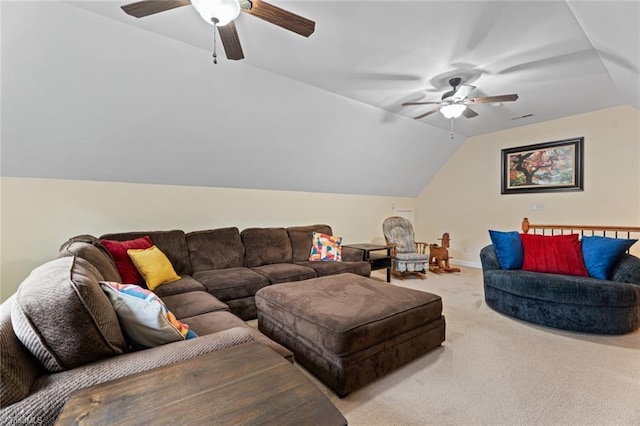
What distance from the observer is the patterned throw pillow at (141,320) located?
1127 millimetres

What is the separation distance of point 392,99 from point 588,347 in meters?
3.21

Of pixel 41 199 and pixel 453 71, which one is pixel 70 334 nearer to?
pixel 41 199

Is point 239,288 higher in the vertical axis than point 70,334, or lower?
lower

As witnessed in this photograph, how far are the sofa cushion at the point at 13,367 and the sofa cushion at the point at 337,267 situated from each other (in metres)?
2.76

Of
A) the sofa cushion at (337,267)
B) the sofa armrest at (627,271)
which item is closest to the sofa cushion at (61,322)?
the sofa cushion at (337,267)

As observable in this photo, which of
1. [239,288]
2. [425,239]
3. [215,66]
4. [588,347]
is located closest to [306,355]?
[239,288]

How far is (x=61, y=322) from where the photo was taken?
0.87m

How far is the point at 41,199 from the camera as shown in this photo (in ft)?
9.12

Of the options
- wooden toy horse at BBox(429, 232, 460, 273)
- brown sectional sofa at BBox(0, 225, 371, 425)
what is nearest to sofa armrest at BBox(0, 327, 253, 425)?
brown sectional sofa at BBox(0, 225, 371, 425)

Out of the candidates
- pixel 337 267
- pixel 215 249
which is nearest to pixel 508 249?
pixel 337 267

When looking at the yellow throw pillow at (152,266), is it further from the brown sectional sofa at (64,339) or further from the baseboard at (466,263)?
the baseboard at (466,263)

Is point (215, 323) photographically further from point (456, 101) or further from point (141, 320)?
point (456, 101)

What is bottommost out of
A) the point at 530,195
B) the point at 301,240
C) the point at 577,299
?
the point at 577,299

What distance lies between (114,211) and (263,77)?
2245 millimetres
